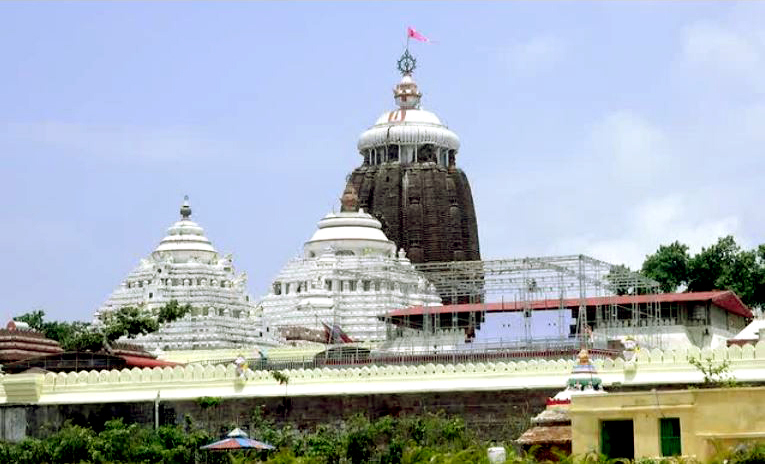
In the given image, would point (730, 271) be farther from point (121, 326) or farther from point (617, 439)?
point (617, 439)

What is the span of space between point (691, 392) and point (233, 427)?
58.5 ft

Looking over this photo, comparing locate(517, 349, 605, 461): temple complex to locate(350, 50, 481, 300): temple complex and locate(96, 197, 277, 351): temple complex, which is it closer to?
locate(96, 197, 277, 351): temple complex

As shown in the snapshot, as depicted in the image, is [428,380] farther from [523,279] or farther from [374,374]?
[523,279]

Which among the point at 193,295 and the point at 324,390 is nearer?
the point at 324,390

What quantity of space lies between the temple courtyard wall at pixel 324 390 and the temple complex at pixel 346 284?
86.4 ft

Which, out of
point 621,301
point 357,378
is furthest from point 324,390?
point 621,301

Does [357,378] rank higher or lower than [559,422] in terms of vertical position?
higher

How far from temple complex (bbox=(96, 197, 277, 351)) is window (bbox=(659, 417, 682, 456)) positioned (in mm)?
44723

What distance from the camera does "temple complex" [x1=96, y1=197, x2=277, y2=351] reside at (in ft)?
255

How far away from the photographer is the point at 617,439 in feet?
112

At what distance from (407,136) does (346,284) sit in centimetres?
1850

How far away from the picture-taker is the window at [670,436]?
32.9 m

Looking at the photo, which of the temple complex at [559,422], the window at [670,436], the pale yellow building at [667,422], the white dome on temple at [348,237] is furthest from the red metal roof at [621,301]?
the window at [670,436]

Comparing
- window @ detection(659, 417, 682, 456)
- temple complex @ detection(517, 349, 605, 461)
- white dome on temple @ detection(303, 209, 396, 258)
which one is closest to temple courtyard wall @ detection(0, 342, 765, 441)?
temple complex @ detection(517, 349, 605, 461)
